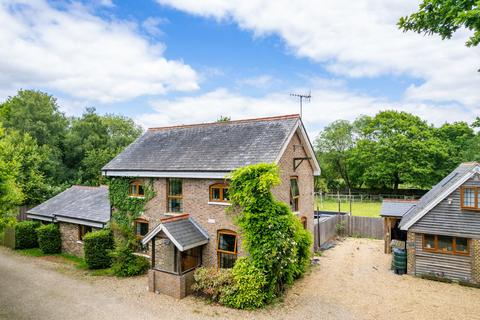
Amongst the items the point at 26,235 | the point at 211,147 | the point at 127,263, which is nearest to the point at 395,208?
the point at 211,147

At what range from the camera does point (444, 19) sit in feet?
24.3

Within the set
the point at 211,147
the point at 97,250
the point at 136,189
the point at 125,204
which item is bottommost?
the point at 97,250

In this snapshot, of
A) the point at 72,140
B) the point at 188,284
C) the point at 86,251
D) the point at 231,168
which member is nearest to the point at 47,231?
the point at 86,251

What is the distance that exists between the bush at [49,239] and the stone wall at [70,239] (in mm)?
388

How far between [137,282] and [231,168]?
8.02 metres

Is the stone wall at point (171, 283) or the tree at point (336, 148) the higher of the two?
the tree at point (336, 148)

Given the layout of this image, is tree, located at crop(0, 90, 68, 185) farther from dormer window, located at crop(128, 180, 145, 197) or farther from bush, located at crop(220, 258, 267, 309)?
bush, located at crop(220, 258, 267, 309)

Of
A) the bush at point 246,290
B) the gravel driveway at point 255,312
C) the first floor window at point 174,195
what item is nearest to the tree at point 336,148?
the gravel driveway at point 255,312

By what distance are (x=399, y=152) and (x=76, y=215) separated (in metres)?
47.4

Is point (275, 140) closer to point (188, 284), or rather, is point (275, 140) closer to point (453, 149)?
point (188, 284)

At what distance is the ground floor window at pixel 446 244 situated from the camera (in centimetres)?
1473

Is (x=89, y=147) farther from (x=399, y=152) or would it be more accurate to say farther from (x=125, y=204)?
(x=399, y=152)

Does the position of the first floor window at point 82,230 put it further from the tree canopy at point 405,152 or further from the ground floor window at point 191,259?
the tree canopy at point 405,152

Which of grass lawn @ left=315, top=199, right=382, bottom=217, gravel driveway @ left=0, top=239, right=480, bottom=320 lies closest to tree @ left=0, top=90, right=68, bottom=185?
gravel driveway @ left=0, top=239, right=480, bottom=320
